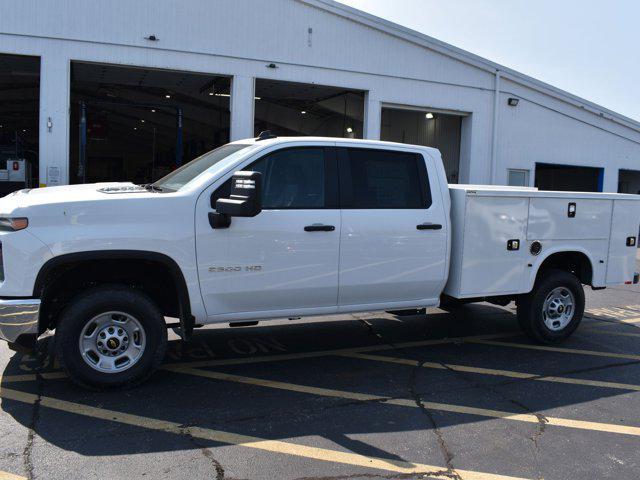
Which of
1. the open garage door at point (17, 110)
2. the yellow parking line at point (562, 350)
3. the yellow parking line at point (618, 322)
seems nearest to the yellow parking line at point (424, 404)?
the yellow parking line at point (562, 350)

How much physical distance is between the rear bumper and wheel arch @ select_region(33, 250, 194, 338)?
0.10 m

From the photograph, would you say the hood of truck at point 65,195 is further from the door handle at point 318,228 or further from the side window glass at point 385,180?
the side window glass at point 385,180

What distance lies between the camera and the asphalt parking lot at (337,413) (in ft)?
11.8

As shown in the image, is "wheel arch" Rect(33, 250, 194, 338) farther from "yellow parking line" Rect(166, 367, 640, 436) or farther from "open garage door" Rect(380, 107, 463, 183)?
"open garage door" Rect(380, 107, 463, 183)

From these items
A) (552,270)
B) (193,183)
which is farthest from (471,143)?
(193,183)

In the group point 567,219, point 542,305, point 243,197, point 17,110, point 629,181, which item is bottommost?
point 542,305

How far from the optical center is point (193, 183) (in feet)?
16.0

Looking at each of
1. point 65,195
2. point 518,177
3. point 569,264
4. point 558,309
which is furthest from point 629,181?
point 65,195

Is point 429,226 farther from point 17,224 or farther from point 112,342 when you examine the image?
point 17,224

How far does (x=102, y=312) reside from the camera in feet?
14.8

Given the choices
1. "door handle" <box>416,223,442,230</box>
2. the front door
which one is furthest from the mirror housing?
"door handle" <box>416,223,442,230</box>

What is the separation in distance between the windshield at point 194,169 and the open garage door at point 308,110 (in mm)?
11405

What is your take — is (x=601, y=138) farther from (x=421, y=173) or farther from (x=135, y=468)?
(x=135, y=468)

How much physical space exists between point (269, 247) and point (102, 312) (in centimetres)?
144
